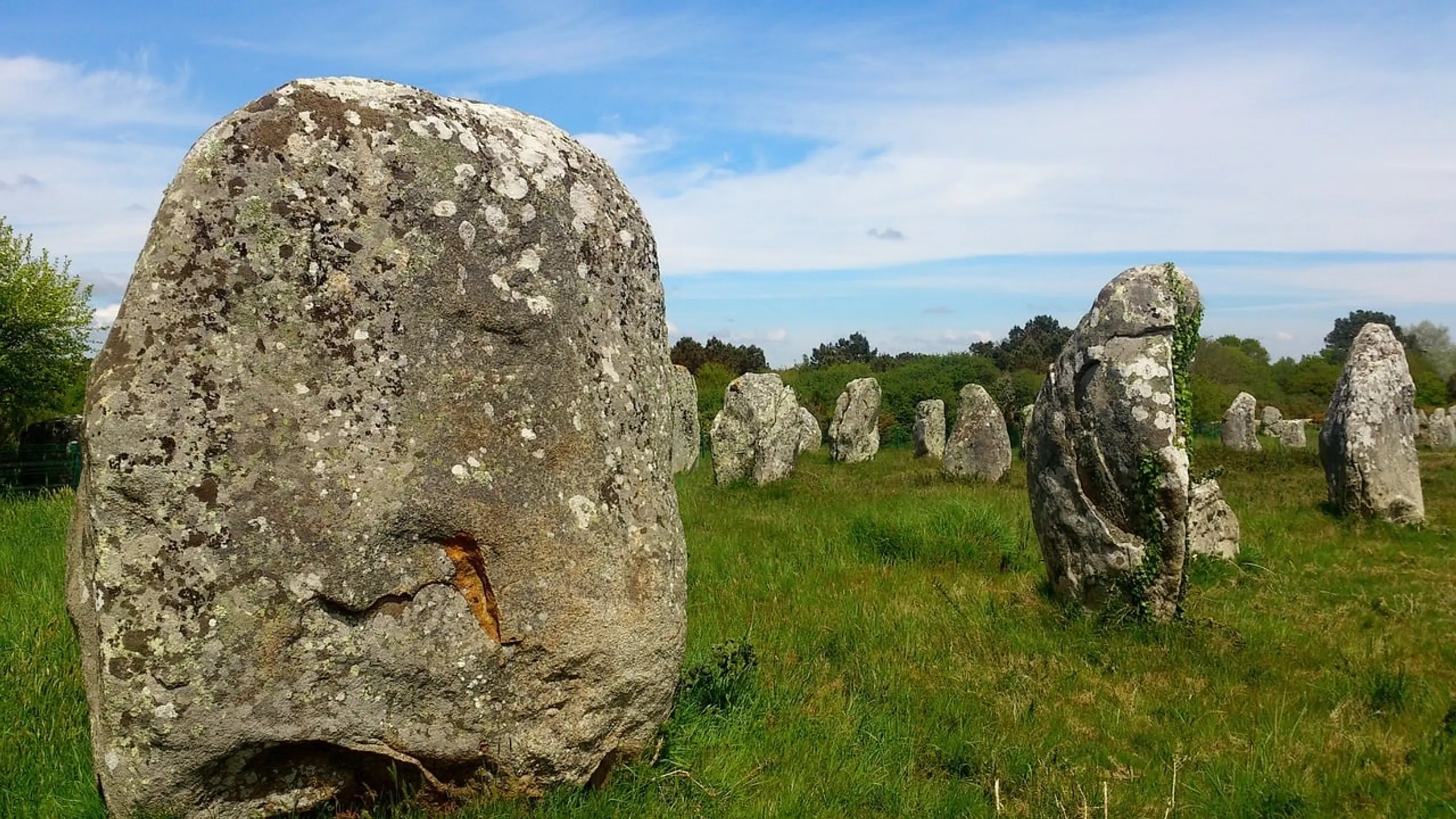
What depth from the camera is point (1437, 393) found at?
150ft

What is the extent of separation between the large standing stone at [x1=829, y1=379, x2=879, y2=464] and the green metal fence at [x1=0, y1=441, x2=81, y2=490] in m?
15.3

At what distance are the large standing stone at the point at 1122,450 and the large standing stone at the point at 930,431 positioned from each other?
56.2 feet

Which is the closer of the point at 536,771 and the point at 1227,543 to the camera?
the point at 536,771

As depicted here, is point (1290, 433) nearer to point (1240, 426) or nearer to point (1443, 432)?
point (1443, 432)

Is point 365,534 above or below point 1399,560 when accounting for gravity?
above

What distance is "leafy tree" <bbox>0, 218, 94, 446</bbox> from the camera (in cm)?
1770

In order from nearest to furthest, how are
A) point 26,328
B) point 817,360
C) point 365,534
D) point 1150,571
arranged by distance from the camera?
point 365,534
point 1150,571
point 26,328
point 817,360

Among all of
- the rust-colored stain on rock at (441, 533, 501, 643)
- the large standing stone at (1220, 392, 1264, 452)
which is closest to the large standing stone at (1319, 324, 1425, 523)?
the rust-colored stain on rock at (441, 533, 501, 643)

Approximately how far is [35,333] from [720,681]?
18675 mm

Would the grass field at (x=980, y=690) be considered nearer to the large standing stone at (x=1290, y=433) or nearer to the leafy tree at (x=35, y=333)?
the leafy tree at (x=35, y=333)

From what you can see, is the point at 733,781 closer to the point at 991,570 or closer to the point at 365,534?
the point at 365,534

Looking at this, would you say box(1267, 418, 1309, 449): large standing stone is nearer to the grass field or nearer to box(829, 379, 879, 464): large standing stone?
box(829, 379, 879, 464): large standing stone

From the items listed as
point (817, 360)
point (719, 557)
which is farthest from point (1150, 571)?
point (817, 360)

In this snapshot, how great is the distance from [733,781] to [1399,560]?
337 inches
